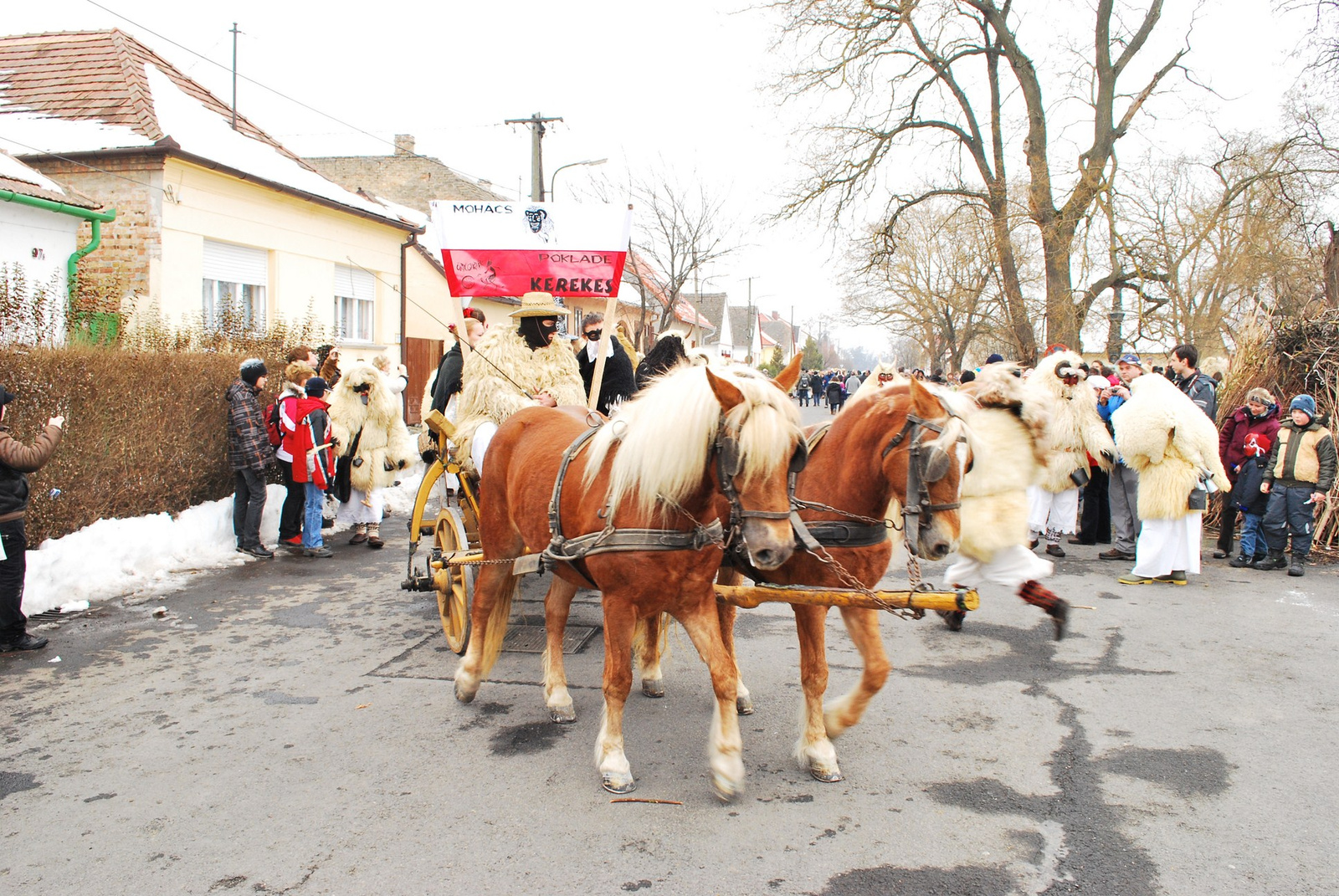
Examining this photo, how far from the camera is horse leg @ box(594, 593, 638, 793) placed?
3527mm

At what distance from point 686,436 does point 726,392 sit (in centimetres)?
25

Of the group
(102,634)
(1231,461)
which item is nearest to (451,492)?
(102,634)

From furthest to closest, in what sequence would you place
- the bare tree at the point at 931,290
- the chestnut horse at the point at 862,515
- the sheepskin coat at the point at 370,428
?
1. the bare tree at the point at 931,290
2. the sheepskin coat at the point at 370,428
3. the chestnut horse at the point at 862,515

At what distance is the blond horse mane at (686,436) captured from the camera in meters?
3.06

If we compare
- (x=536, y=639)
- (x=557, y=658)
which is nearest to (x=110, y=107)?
(x=536, y=639)

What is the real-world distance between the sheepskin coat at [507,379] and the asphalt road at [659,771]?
1580 mm

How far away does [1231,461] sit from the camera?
28.8 feet

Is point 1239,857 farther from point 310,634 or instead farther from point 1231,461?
point 1231,461

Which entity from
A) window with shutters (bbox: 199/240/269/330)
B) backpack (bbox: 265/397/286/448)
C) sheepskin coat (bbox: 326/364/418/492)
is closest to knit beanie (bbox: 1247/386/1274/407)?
sheepskin coat (bbox: 326/364/418/492)

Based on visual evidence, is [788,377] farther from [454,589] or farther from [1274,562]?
[1274,562]

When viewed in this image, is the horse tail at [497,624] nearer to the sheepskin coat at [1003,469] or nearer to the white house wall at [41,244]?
the sheepskin coat at [1003,469]

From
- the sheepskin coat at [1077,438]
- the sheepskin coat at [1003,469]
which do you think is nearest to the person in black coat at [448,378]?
the sheepskin coat at [1003,469]

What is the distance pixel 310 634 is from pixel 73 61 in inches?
535

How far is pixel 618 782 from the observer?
357cm
